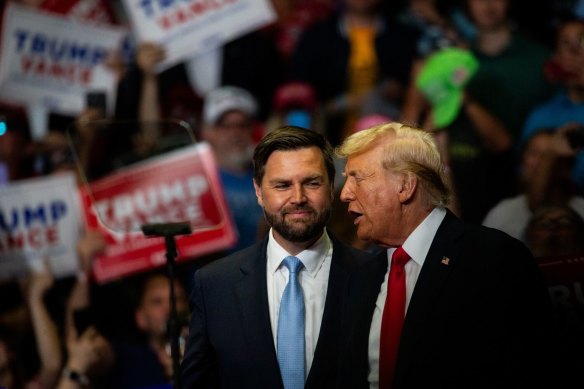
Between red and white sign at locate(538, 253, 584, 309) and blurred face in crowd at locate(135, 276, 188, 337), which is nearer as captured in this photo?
red and white sign at locate(538, 253, 584, 309)

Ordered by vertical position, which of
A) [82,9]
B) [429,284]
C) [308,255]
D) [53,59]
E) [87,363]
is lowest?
[87,363]

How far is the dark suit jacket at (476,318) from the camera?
8.53ft

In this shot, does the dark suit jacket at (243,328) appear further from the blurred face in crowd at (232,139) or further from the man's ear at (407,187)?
the blurred face in crowd at (232,139)

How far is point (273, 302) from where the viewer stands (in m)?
3.12

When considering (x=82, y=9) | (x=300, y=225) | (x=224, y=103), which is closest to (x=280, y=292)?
(x=300, y=225)

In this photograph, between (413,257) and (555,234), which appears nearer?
(413,257)

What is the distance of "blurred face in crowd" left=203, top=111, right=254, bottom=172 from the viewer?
551 centimetres

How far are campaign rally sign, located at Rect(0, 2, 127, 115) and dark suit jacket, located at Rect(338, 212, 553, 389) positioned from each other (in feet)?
10.9

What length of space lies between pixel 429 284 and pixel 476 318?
156 millimetres

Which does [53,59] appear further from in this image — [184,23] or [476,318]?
[476,318]

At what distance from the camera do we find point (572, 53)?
16.4 feet

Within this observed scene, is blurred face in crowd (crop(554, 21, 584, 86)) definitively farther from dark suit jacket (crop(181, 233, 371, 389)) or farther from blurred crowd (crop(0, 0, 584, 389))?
dark suit jacket (crop(181, 233, 371, 389))

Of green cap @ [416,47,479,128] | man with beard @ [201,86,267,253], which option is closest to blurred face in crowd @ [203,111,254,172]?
man with beard @ [201,86,267,253]

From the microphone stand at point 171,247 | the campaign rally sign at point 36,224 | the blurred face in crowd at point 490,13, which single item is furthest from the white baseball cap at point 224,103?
the microphone stand at point 171,247
